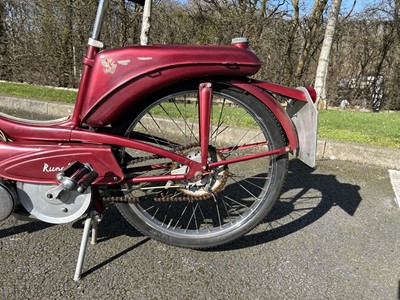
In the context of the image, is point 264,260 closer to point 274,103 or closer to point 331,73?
point 274,103

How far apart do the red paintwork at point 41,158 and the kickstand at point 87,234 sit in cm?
27

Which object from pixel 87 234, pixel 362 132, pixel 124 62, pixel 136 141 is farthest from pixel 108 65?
pixel 362 132

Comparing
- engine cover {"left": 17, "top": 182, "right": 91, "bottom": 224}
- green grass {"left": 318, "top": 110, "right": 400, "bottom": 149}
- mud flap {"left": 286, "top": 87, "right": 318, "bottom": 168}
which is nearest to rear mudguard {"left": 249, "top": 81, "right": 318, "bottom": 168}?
mud flap {"left": 286, "top": 87, "right": 318, "bottom": 168}

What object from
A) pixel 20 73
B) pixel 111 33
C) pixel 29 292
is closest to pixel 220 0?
pixel 111 33

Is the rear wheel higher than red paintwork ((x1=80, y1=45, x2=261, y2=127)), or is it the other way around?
red paintwork ((x1=80, y1=45, x2=261, y2=127))

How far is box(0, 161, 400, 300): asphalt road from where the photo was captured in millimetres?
1781

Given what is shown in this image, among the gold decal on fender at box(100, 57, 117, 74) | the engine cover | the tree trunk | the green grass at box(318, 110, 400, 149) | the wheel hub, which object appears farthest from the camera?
the tree trunk

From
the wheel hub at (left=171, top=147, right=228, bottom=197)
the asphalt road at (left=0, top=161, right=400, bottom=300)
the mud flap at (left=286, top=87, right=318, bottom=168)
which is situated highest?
the mud flap at (left=286, top=87, right=318, bottom=168)

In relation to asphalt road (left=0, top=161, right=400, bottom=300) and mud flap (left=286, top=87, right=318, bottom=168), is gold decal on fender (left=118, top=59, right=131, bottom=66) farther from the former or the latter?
asphalt road (left=0, top=161, right=400, bottom=300)

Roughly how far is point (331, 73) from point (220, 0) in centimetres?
414

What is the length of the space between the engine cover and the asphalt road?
0.28m

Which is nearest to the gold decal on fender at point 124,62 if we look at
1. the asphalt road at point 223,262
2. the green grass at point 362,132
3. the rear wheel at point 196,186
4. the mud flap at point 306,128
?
the rear wheel at point 196,186

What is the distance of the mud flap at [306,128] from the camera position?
1.89m

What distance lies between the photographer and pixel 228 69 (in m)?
1.79
